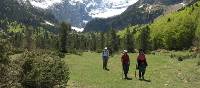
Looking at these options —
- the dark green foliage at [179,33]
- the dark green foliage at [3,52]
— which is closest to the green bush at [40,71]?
the dark green foliage at [3,52]

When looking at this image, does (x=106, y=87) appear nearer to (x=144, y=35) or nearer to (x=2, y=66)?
(x=2, y=66)

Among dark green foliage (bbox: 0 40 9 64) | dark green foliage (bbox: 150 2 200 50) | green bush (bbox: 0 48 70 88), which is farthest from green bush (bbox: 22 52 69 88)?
dark green foliage (bbox: 150 2 200 50)

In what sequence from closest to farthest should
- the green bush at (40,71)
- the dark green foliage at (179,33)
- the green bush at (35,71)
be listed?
the green bush at (35,71), the green bush at (40,71), the dark green foliage at (179,33)

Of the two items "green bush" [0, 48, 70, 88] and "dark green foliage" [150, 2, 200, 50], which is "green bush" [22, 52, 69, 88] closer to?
"green bush" [0, 48, 70, 88]

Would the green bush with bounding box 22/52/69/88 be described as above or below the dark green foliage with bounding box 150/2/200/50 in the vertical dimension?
below

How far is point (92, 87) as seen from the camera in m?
38.6

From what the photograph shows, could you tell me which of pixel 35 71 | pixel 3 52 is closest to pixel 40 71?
pixel 35 71

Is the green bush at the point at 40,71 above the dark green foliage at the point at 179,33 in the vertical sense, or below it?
below

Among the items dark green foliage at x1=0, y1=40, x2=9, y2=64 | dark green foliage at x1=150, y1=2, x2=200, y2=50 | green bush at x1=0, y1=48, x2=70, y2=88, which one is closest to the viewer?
dark green foliage at x1=0, y1=40, x2=9, y2=64

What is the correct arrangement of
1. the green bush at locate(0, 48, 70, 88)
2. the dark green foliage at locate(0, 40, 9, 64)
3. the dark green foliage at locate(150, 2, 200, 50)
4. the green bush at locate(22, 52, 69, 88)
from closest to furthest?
the dark green foliage at locate(0, 40, 9, 64) → the green bush at locate(0, 48, 70, 88) → the green bush at locate(22, 52, 69, 88) → the dark green foliage at locate(150, 2, 200, 50)

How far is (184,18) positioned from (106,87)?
126207 mm

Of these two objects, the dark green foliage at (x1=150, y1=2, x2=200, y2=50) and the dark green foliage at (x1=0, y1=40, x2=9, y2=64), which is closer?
the dark green foliage at (x1=0, y1=40, x2=9, y2=64)

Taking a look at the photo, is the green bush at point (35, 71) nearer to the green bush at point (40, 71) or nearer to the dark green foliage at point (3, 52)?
the green bush at point (40, 71)

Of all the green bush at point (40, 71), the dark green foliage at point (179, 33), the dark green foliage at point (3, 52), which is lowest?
the green bush at point (40, 71)
